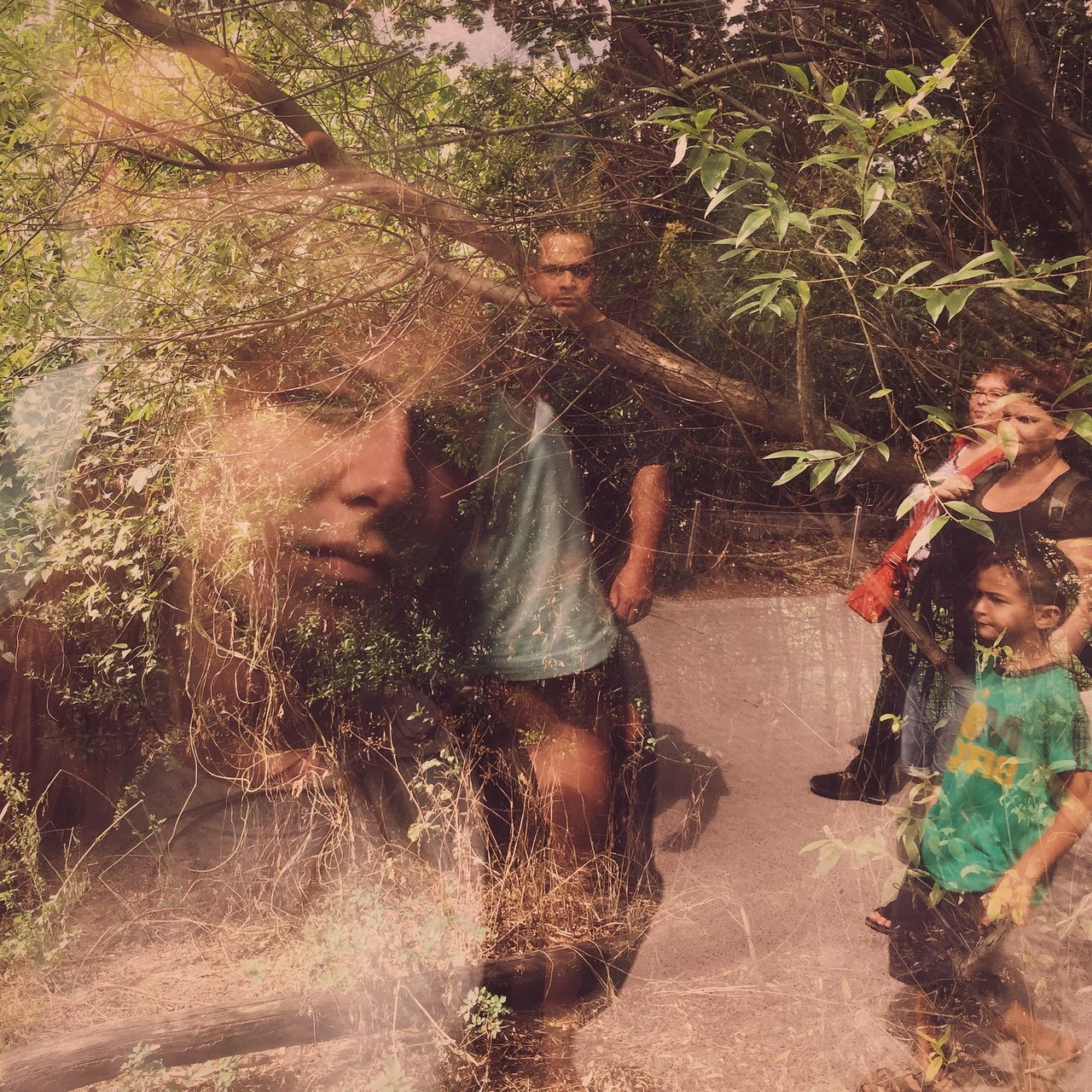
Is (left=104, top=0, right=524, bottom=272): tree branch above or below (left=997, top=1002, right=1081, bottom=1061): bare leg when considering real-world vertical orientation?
above

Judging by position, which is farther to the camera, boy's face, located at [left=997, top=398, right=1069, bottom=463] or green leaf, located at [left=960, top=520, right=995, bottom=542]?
boy's face, located at [left=997, top=398, right=1069, bottom=463]

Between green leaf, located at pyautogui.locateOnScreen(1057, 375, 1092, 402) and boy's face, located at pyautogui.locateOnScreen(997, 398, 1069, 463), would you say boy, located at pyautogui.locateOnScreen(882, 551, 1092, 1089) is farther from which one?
green leaf, located at pyautogui.locateOnScreen(1057, 375, 1092, 402)

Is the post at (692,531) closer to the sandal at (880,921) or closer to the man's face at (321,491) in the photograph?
the man's face at (321,491)

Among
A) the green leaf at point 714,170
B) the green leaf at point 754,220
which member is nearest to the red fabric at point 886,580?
the green leaf at point 754,220

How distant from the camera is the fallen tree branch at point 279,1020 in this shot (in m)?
2.20

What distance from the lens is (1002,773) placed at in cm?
201

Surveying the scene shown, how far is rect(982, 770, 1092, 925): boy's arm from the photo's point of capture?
197 cm

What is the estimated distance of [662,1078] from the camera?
2.09m

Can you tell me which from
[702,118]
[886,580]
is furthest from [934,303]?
[886,580]

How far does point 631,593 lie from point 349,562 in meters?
0.78

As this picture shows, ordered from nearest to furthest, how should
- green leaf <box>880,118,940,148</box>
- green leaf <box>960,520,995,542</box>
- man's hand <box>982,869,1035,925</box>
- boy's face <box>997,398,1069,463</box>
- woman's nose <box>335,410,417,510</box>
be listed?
green leaf <box>880,118,940,148</box>, green leaf <box>960,520,995,542</box>, boy's face <box>997,398,1069,463</box>, man's hand <box>982,869,1035,925</box>, woman's nose <box>335,410,417,510</box>

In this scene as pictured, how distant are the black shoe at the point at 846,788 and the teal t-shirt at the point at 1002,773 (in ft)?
0.41

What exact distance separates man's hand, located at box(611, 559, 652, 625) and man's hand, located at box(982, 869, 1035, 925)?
1035 millimetres

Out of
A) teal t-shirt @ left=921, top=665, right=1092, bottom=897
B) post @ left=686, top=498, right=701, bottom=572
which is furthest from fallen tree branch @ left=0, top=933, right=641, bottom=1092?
post @ left=686, top=498, right=701, bottom=572
